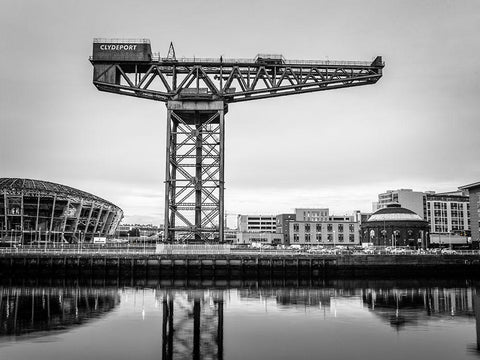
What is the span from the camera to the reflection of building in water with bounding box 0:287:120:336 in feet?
94.8

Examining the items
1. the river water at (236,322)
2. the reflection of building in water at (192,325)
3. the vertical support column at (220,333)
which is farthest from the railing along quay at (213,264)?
the vertical support column at (220,333)

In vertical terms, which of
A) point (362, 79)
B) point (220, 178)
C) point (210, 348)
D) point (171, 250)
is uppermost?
point (362, 79)

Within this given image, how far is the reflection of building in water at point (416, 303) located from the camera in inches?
1302

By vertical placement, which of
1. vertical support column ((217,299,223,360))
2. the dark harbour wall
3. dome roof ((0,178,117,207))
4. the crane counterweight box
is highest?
the crane counterweight box

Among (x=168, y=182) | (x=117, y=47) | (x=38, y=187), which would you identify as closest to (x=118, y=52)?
(x=117, y=47)

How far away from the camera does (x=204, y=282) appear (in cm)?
5212

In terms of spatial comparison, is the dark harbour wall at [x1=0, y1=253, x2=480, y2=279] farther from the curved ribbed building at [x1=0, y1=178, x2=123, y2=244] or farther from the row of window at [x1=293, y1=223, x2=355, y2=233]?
the row of window at [x1=293, y1=223, x2=355, y2=233]

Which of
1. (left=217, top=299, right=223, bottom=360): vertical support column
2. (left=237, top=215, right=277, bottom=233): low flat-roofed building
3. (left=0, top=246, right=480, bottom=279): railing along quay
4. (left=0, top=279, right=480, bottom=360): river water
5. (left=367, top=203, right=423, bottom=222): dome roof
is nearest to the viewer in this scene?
(left=217, top=299, right=223, bottom=360): vertical support column

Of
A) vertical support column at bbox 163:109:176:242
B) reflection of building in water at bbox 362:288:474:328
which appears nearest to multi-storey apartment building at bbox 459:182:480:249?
reflection of building in water at bbox 362:288:474:328

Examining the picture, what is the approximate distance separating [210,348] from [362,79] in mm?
37430

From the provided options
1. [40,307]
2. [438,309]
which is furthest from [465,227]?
[40,307]

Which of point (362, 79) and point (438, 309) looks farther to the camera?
point (362, 79)

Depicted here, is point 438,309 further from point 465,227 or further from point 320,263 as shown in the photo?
point 465,227

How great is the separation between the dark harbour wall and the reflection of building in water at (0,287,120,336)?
30.8ft
